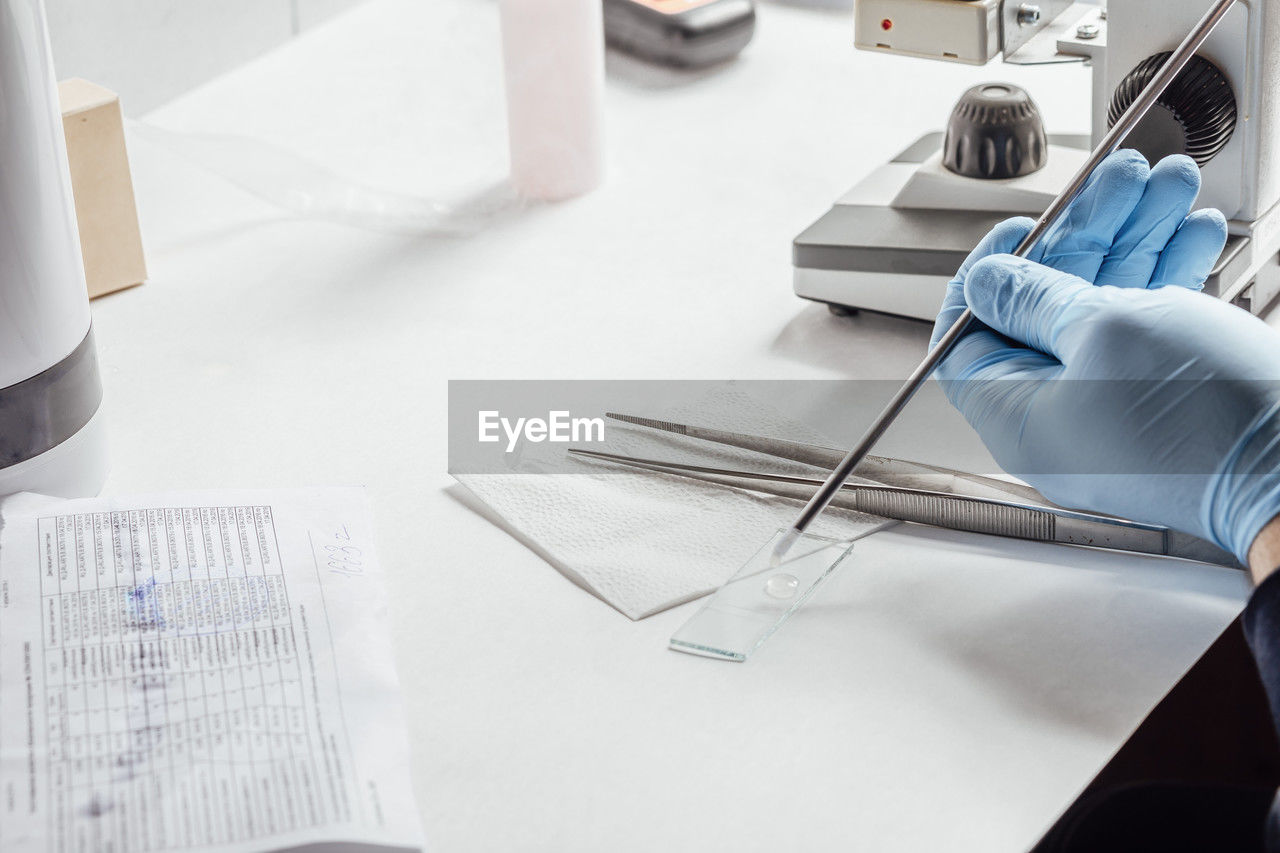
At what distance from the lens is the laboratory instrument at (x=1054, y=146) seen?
877 millimetres

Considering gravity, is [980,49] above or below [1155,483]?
above

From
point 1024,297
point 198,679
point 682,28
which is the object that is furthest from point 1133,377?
point 682,28

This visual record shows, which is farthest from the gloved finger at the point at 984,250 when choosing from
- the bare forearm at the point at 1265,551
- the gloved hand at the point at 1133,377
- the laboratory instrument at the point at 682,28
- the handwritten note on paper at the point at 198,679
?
the laboratory instrument at the point at 682,28

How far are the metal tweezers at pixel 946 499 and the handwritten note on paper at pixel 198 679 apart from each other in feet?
0.73

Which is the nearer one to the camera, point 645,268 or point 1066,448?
point 1066,448

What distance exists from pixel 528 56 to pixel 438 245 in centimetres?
18

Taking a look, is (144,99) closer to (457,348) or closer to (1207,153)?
(457,348)

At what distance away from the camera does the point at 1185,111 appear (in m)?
0.89

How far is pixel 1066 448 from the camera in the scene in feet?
2.37

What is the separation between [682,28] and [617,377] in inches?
22.5

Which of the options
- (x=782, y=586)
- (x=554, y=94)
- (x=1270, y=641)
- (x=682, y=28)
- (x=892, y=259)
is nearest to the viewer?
(x=1270, y=641)

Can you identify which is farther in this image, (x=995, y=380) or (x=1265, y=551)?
(x=995, y=380)

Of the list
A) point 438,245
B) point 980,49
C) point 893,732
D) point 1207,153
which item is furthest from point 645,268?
point 893,732

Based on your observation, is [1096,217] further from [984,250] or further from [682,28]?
[682,28]
